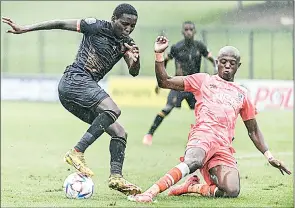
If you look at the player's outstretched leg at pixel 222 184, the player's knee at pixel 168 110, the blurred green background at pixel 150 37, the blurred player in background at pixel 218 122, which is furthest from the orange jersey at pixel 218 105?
the blurred green background at pixel 150 37

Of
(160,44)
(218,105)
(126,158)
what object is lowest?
(126,158)

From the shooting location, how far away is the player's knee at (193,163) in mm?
8383

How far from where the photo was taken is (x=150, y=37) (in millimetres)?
31328

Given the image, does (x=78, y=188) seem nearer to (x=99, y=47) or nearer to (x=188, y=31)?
(x=99, y=47)

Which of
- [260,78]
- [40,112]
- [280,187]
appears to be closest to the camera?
[280,187]

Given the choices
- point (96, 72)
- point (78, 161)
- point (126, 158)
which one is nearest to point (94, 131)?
point (78, 161)

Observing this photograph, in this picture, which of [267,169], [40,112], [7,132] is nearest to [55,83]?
[40,112]

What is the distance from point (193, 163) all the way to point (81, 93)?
5.35 ft

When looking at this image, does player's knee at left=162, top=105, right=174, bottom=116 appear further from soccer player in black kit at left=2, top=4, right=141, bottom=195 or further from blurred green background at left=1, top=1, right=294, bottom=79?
blurred green background at left=1, top=1, right=294, bottom=79

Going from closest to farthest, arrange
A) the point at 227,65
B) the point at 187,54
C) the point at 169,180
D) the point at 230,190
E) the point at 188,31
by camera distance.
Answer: the point at 169,180
the point at 230,190
the point at 227,65
the point at 188,31
the point at 187,54

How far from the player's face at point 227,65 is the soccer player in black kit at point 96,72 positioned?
0.93m

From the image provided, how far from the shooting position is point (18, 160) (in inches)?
534

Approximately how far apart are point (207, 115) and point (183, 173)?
36.2 inches

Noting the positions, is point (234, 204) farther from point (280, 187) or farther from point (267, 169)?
point (267, 169)
